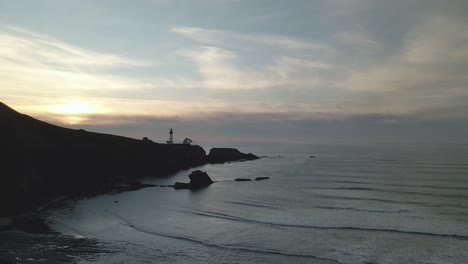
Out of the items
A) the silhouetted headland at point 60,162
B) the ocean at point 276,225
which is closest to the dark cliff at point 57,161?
the silhouetted headland at point 60,162

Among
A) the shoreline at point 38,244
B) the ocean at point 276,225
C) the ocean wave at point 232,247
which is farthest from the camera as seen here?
the ocean at point 276,225

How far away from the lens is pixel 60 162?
173 ft

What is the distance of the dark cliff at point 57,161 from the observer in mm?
39438

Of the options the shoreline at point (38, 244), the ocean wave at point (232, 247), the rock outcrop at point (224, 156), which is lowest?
the ocean wave at point (232, 247)

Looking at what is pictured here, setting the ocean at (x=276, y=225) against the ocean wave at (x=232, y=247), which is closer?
the ocean wave at (x=232, y=247)

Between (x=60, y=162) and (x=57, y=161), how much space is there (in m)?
0.87

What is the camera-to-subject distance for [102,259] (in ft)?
74.1

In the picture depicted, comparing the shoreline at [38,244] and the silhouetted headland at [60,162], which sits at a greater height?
the silhouetted headland at [60,162]

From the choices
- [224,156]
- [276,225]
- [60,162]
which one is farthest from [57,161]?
[224,156]

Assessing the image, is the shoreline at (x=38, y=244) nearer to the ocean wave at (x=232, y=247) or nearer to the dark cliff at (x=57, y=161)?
the dark cliff at (x=57, y=161)

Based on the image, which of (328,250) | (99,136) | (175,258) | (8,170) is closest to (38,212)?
(8,170)

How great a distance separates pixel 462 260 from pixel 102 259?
2322 centimetres

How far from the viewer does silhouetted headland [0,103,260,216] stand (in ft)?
130

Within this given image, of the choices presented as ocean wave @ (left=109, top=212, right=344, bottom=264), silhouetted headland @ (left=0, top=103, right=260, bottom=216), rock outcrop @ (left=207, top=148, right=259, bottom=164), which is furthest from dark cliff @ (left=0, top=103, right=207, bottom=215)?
rock outcrop @ (left=207, top=148, right=259, bottom=164)
